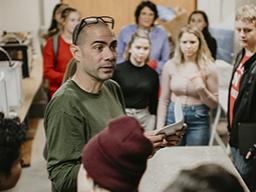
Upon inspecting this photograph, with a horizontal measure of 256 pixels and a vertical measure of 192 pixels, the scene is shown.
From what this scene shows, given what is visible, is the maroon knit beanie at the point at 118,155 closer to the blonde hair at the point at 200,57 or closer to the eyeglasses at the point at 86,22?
the eyeglasses at the point at 86,22

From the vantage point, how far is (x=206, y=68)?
3.42 meters

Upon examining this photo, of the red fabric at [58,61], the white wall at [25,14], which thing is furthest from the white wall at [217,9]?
the red fabric at [58,61]

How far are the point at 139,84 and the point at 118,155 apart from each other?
7.37 feet

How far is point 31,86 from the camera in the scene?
4.82m

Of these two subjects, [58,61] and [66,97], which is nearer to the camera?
[66,97]

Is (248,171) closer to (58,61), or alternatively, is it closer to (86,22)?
(86,22)

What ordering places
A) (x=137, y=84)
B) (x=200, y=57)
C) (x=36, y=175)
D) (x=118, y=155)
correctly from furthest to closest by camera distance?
(x=36, y=175), (x=200, y=57), (x=137, y=84), (x=118, y=155)

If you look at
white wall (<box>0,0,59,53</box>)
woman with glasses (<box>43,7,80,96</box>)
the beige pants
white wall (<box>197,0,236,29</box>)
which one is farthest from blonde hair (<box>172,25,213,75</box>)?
white wall (<box>0,0,59,53</box>)

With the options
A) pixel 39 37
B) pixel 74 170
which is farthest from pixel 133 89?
pixel 39 37

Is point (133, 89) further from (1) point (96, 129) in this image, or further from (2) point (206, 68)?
(1) point (96, 129)

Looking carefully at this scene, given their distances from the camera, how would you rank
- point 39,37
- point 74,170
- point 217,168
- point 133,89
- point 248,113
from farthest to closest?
point 39,37
point 133,89
point 248,113
point 74,170
point 217,168

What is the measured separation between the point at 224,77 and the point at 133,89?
4.84 feet

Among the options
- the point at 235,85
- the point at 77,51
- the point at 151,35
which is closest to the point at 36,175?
the point at 151,35

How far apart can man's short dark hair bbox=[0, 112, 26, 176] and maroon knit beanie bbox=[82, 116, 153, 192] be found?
0.36m
